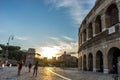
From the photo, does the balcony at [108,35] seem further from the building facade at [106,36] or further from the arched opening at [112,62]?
the arched opening at [112,62]

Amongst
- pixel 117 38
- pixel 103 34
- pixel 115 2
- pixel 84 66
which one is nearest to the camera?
pixel 117 38

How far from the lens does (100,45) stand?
25.1 m

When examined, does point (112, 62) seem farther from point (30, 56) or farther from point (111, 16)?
point (30, 56)

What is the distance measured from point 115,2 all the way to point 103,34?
192 inches

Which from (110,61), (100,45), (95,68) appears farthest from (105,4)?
(95,68)

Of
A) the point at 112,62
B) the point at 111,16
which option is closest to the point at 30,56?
the point at 111,16

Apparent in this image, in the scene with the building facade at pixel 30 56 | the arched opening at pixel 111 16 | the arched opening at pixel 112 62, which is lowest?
the arched opening at pixel 112 62

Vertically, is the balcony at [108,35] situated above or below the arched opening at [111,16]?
below

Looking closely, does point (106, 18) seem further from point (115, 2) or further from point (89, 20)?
point (89, 20)

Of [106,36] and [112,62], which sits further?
[112,62]

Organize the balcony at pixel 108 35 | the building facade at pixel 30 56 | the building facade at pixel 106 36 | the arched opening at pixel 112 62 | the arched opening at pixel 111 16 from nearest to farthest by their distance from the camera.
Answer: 1. the balcony at pixel 108 35
2. the building facade at pixel 106 36
3. the arched opening at pixel 112 62
4. the arched opening at pixel 111 16
5. the building facade at pixel 30 56

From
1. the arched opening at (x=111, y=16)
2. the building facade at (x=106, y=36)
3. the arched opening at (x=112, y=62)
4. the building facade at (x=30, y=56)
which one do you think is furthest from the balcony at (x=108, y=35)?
the building facade at (x=30, y=56)

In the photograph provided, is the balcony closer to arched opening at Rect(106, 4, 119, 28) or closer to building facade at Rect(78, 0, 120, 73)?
building facade at Rect(78, 0, 120, 73)

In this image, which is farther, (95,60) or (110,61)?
(95,60)
